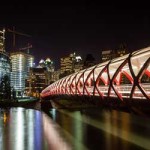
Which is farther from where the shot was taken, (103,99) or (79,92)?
(79,92)

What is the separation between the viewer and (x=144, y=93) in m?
26.0

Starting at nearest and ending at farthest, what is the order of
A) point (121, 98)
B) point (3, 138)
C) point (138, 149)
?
point (121, 98) → point (138, 149) → point (3, 138)

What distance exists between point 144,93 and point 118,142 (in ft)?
46.3

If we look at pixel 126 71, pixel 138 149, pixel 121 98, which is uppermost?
pixel 126 71

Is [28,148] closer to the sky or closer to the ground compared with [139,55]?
closer to the ground

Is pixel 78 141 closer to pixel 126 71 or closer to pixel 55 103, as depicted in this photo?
pixel 126 71

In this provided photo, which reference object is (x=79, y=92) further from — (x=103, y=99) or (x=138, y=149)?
(x=138, y=149)

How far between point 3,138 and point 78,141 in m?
9.37

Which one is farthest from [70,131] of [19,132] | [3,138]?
[3,138]

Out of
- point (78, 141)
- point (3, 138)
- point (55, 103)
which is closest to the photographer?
point (78, 141)

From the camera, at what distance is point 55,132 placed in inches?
1858

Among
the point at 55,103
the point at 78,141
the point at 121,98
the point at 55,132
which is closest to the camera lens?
the point at 121,98

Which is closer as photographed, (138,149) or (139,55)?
(139,55)

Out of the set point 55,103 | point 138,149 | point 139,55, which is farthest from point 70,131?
point 55,103
